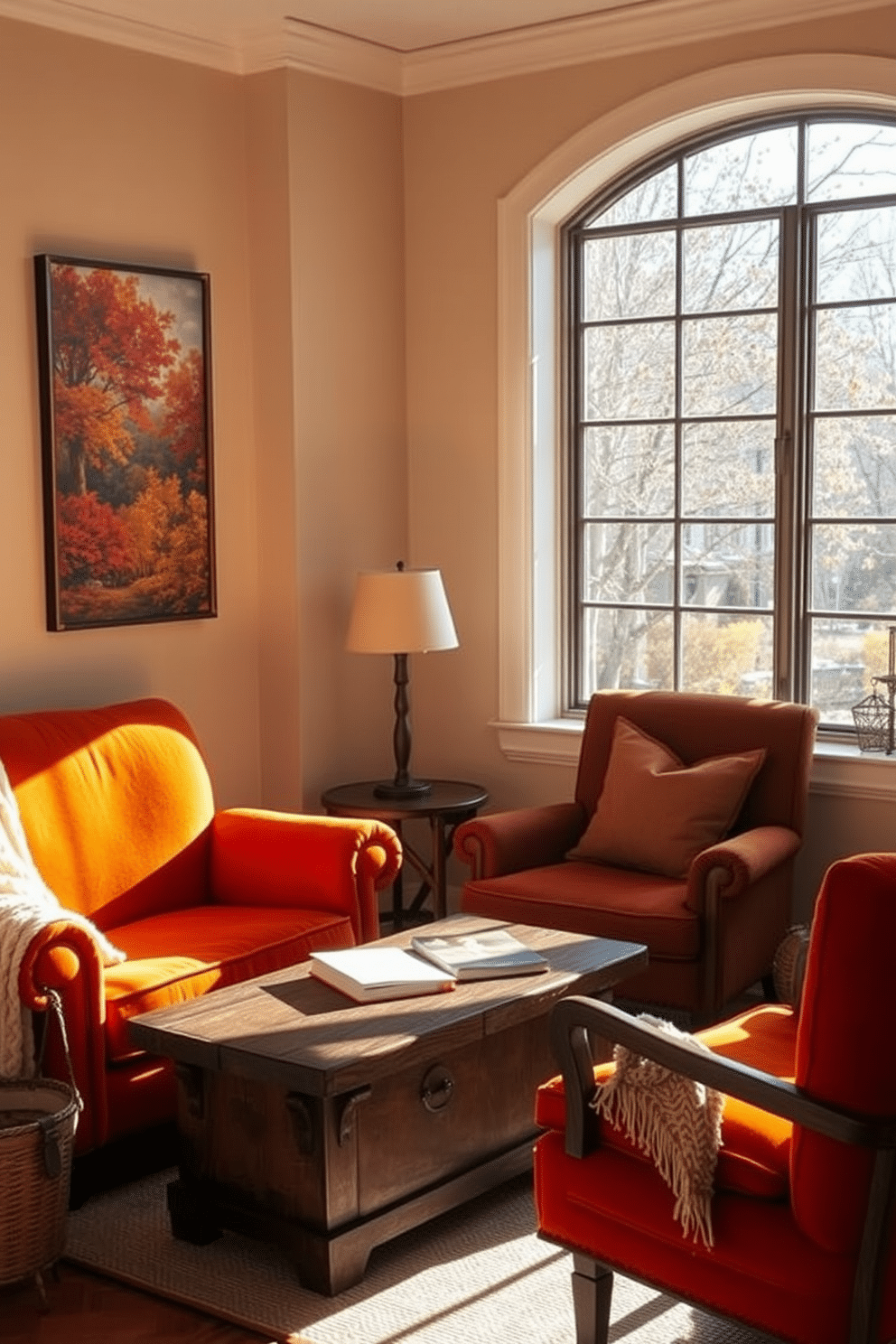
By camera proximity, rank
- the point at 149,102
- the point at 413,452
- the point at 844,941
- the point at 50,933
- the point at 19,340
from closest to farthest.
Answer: the point at 844,941 < the point at 50,933 < the point at 19,340 < the point at 149,102 < the point at 413,452

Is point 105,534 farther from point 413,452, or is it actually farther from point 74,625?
point 413,452

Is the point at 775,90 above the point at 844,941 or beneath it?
above

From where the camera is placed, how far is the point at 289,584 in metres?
5.50

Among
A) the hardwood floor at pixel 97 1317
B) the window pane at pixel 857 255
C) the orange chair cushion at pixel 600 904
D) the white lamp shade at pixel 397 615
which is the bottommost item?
the hardwood floor at pixel 97 1317

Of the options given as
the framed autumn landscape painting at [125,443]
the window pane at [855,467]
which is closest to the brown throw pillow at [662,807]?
the window pane at [855,467]

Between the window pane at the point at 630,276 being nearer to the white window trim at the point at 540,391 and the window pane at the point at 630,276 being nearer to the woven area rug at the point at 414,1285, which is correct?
the white window trim at the point at 540,391

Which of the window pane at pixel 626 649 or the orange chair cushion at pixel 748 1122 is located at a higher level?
the window pane at pixel 626 649

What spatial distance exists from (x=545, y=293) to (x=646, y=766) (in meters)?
1.74

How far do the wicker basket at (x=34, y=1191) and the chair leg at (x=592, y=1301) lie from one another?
1.07 m

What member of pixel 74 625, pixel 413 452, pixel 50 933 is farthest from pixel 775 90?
pixel 50 933

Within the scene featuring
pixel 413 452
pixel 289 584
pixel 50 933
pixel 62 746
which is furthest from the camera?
pixel 413 452

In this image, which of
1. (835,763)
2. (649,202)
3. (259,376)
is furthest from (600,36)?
(835,763)

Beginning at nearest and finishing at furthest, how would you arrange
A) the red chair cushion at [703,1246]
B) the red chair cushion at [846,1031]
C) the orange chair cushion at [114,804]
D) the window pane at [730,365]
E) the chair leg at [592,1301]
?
the red chair cushion at [846,1031] → the red chair cushion at [703,1246] → the chair leg at [592,1301] → the orange chair cushion at [114,804] → the window pane at [730,365]

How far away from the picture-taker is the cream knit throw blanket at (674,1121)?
271cm
